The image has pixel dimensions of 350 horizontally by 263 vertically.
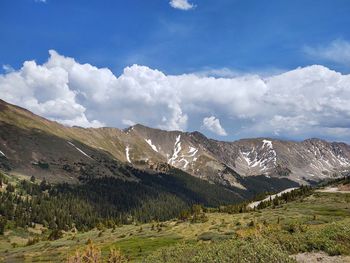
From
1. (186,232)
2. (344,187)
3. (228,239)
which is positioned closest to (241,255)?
(228,239)

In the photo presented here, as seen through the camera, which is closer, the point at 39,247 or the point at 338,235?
the point at 338,235

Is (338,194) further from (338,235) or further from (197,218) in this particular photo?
(338,235)

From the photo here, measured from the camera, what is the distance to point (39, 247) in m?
134

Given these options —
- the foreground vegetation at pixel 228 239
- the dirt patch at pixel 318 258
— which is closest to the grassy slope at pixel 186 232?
the foreground vegetation at pixel 228 239

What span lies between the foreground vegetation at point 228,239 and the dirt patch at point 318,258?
571 millimetres

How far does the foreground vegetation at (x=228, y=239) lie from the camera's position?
30328mm

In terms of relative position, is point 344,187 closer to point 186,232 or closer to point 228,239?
point 186,232

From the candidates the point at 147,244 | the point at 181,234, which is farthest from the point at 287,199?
the point at 147,244

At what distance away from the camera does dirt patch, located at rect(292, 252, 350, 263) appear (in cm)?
3099

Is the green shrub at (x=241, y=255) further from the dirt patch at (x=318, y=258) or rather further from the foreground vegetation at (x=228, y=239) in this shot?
the dirt patch at (x=318, y=258)

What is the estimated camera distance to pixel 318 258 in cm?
3209

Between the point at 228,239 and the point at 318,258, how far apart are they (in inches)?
1063

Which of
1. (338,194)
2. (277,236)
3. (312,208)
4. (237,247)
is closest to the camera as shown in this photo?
(237,247)

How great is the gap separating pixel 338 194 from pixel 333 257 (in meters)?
148
